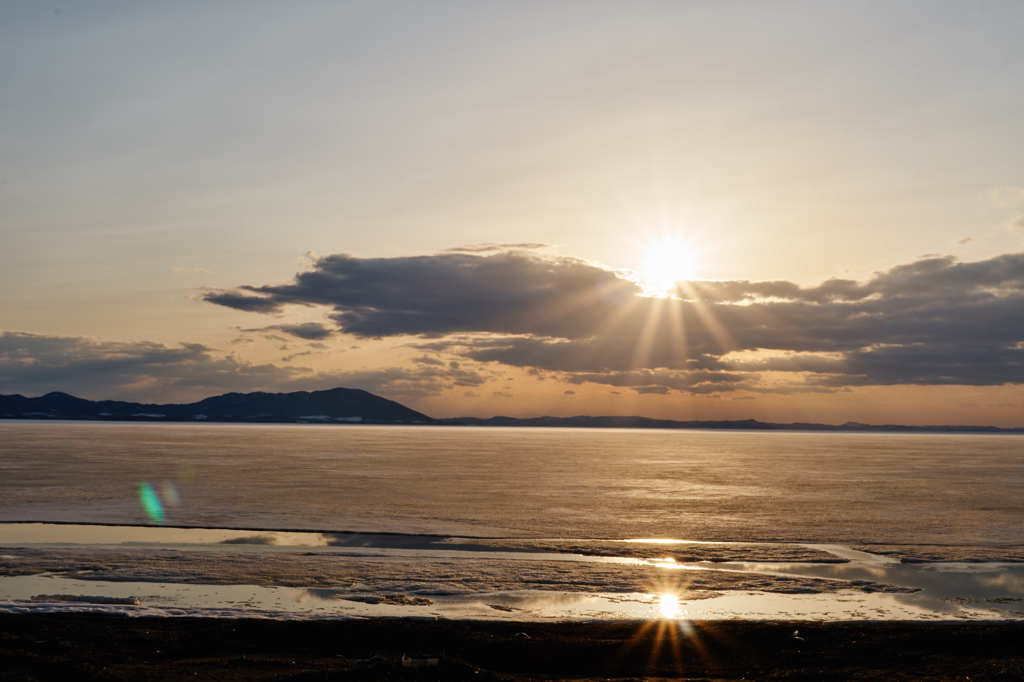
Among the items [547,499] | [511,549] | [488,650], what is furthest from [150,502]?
[488,650]

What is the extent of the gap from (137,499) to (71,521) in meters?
6.43

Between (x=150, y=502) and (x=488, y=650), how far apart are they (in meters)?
24.0

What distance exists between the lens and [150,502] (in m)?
33.0

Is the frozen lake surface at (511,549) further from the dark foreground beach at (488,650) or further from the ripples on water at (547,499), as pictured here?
the dark foreground beach at (488,650)

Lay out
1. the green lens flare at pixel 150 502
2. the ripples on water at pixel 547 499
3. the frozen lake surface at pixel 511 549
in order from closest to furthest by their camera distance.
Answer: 1. the frozen lake surface at pixel 511 549
2. the ripples on water at pixel 547 499
3. the green lens flare at pixel 150 502

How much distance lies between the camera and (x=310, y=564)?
20656mm

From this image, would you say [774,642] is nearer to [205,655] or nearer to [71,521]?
[205,655]

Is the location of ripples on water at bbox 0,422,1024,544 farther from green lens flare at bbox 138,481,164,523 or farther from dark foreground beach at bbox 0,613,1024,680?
dark foreground beach at bbox 0,613,1024,680

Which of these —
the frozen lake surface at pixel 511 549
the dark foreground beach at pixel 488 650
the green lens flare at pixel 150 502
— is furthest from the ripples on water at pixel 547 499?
the dark foreground beach at pixel 488 650

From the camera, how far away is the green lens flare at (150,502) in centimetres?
2909

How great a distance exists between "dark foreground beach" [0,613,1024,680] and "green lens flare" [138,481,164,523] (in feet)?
48.6

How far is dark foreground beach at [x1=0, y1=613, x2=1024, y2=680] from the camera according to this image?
40.2 ft

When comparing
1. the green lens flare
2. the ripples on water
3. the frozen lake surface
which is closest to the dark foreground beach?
the frozen lake surface

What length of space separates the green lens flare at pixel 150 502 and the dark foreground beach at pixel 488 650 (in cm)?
1480
